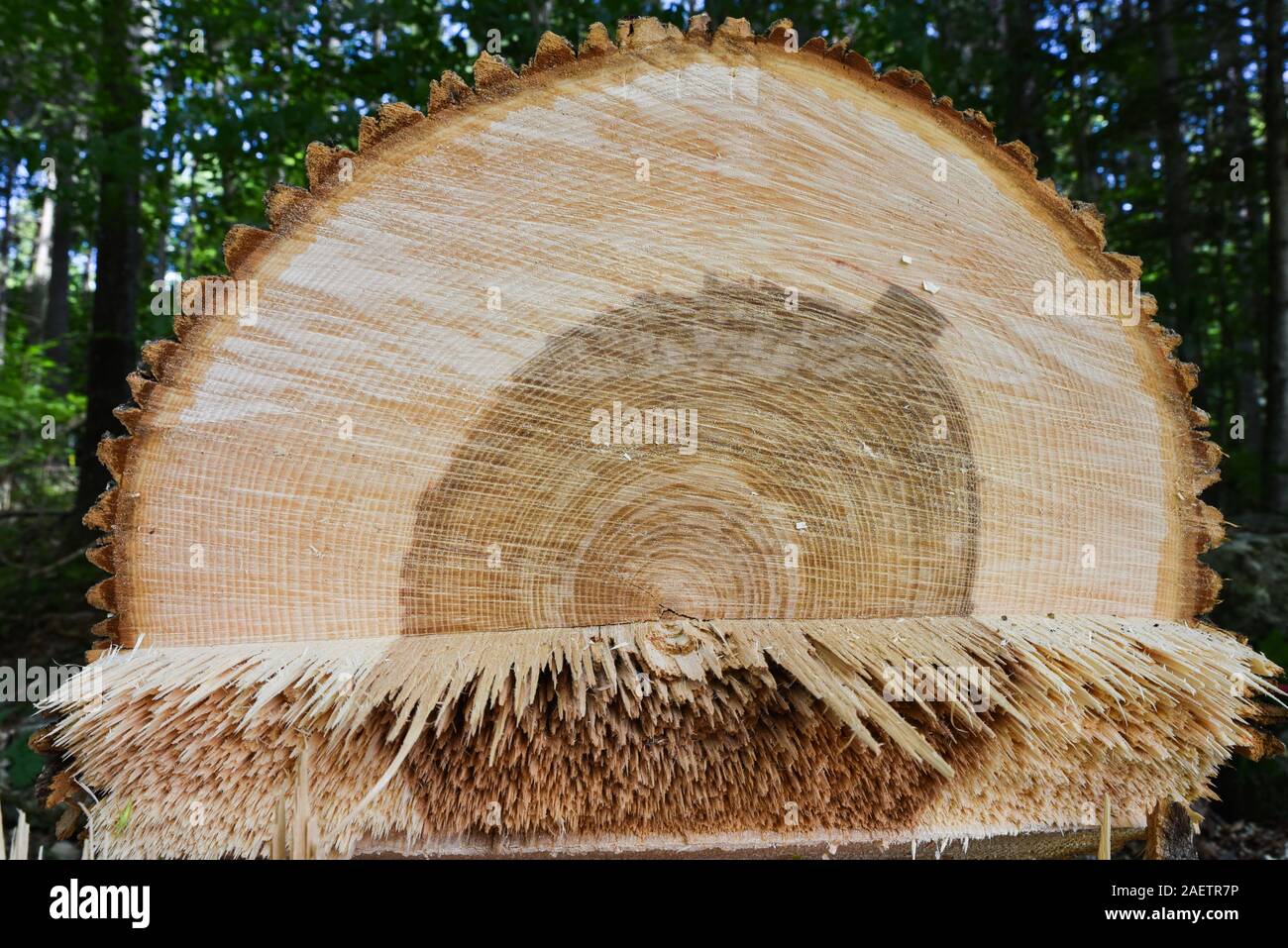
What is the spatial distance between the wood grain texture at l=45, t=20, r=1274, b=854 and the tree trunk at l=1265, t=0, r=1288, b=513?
15.5ft

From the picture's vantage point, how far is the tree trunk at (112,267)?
4.48 meters

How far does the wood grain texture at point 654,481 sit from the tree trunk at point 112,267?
12.8 ft

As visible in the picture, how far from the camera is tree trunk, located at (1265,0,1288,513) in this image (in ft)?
16.7

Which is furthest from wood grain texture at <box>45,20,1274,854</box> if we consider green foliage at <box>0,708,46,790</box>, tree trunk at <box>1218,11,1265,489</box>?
tree trunk at <box>1218,11,1265,489</box>

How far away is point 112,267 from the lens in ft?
18.3

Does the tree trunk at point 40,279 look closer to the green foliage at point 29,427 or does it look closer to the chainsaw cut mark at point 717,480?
the green foliage at point 29,427

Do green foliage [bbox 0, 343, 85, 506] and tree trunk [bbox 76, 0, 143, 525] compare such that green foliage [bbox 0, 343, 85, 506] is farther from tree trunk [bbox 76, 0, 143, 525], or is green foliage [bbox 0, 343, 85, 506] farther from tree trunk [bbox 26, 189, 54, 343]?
tree trunk [bbox 26, 189, 54, 343]

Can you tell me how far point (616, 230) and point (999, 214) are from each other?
788 mm

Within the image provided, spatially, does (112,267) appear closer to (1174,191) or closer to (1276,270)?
(1276,270)

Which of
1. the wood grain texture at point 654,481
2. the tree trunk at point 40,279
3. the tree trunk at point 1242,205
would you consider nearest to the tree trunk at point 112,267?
the wood grain texture at point 654,481

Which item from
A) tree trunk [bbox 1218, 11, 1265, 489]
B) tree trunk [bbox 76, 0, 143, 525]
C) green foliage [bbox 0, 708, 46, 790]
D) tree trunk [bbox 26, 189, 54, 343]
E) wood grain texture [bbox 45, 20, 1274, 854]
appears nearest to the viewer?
wood grain texture [bbox 45, 20, 1274, 854]

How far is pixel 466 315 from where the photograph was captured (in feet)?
4.55

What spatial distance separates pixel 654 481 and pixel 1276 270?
573 cm
